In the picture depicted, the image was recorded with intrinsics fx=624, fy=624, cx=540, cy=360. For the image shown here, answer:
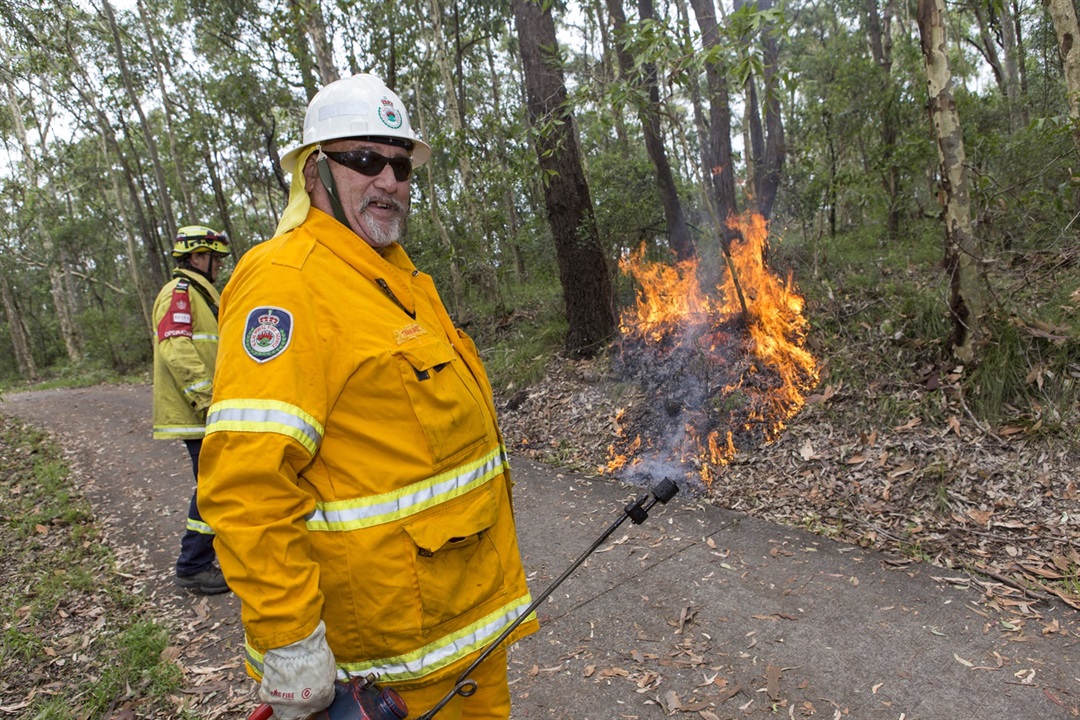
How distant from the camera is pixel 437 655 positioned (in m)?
1.86

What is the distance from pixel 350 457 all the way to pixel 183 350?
3.33 meters

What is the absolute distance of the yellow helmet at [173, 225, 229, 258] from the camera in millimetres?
4551

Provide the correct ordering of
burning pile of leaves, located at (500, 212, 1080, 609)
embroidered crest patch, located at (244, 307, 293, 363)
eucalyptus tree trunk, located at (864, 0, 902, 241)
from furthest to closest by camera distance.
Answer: eucalyptus tree trunk, located at (864, 0, 902, 241) → burning pile of leaves, located at (500, 212, 1080, 609) → embroidered crest patch, located at (244, 307, 293, 363)

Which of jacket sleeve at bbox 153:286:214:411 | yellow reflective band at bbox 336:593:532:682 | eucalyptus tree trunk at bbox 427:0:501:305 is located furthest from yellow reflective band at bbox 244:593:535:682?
eucalyptus tree trunk at bbox 427:0:501:305

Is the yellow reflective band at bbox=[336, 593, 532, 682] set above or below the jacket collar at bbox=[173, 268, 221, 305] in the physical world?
below

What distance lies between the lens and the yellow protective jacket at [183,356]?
14.3 ft

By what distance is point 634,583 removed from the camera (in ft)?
13.8

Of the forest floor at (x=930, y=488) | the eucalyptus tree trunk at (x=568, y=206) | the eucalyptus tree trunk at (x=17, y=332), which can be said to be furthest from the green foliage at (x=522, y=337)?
the eucalyptus tree trunk at (x=17, y=332)

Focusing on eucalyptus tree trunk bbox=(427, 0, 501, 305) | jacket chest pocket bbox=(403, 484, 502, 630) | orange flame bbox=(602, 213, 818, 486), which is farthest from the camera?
eucalyptus tree trunk bbox=(427, 0, 501, 305)

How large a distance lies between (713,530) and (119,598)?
4408 millimetres

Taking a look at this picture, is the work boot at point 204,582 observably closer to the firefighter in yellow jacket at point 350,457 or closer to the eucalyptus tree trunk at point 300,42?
the firefighter in yellow jacket at point 350,457

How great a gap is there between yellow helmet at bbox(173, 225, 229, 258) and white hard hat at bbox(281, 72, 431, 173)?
9.58 ft

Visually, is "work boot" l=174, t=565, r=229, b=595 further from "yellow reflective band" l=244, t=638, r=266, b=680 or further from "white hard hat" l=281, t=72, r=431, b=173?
"white hard hat" l=281, t=72, r=431, b=173

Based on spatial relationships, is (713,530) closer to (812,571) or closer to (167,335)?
(812,571)
